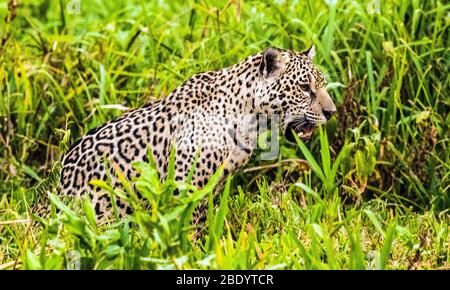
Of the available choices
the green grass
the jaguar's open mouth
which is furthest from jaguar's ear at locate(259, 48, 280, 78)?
the green grass

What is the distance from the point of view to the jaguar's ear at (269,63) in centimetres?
673

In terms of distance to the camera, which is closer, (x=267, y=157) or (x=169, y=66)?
(x=267, y=157)

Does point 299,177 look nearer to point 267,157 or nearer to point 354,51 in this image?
point 267,157

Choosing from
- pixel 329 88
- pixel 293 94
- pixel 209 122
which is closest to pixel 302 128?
pixel 293 94

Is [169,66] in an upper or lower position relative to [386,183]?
upper

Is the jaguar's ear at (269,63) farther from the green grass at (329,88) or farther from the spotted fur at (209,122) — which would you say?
the green grass at (329,88)

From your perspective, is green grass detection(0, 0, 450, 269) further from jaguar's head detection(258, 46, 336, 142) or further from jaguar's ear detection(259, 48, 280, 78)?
jaguar's ear detection(259, 48, 280, 78)

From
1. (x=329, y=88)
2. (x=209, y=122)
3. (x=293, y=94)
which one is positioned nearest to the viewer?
(x=209, y=122)

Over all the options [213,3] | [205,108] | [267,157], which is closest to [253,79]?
[205,108]

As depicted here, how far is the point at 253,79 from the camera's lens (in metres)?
6.81

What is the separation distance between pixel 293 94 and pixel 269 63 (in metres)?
0.23

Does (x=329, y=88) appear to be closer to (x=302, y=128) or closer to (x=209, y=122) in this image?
(x=302, y=128)

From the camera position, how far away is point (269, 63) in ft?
22.2

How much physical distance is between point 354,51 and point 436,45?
558mm
